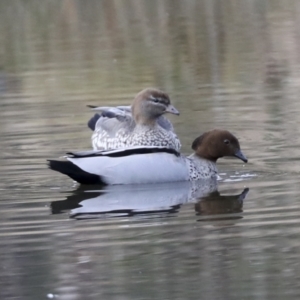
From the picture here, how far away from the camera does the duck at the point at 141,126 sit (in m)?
11.3

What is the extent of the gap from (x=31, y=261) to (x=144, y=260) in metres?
0.80

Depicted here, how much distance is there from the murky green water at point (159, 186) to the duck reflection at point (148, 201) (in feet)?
0.06

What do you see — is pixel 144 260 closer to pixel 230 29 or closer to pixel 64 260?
pixel 64 260

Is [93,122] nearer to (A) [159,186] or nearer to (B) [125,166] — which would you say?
(B) [125,166]

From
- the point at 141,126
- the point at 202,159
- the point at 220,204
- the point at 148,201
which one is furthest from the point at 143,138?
the point at 220,204

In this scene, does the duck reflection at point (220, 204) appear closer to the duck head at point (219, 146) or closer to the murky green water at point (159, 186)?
the murky green water at point (159, 186)

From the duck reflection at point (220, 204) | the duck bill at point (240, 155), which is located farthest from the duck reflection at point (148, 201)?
the duck bill at point (240, 155)

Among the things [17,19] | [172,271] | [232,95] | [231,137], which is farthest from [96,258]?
[17,19]

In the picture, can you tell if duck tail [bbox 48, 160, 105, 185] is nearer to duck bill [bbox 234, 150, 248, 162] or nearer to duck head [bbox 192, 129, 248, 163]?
duck head [bbox 192, 129, 248, 163]

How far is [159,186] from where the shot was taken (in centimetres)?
1019

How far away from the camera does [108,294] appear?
21.7ft

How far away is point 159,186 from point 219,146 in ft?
3.04

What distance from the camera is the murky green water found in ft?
22.9

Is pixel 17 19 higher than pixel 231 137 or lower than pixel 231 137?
higher
